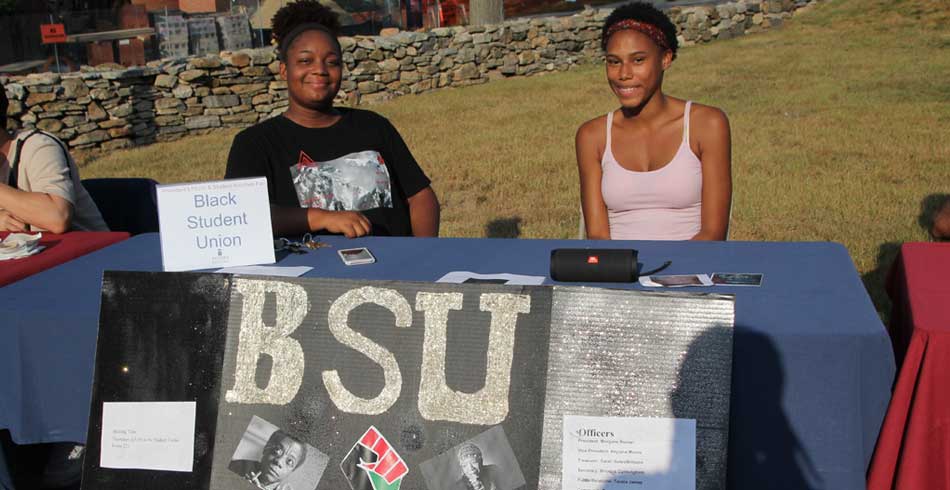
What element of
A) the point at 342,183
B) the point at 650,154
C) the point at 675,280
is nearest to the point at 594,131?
the point at 650,154

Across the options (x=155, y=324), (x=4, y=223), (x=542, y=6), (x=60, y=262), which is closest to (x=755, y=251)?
(x=155, y=324)

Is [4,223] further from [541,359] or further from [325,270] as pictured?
[541,359]

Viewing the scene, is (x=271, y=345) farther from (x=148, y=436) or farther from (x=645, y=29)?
(x=645, y=29)

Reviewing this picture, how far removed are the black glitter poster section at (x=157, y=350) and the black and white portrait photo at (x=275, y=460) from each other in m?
0.12

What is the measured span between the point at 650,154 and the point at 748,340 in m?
1.51

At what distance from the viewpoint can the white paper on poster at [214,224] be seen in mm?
2830

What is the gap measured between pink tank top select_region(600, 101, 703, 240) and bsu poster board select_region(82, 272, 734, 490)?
150 centimetres

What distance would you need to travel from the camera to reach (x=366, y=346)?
2.27 meters

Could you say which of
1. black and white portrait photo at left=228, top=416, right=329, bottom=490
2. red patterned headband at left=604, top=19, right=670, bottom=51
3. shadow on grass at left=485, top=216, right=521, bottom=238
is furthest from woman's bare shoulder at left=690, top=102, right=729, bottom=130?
shadow on grass at left=485, top=216, right=521, bottom=238

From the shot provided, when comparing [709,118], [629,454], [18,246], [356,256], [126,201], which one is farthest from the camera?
[126,201]

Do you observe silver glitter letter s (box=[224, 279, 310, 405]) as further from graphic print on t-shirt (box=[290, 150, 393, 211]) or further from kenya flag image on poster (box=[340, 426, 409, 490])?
graphic print on t-shirt (box=[290, 150, 393, 211])

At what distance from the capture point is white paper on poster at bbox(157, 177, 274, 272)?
2830 millimetres

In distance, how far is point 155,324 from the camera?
2443 mm

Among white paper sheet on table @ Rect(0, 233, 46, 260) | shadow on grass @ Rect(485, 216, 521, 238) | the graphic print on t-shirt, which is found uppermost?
the graphic print on t-shirt
